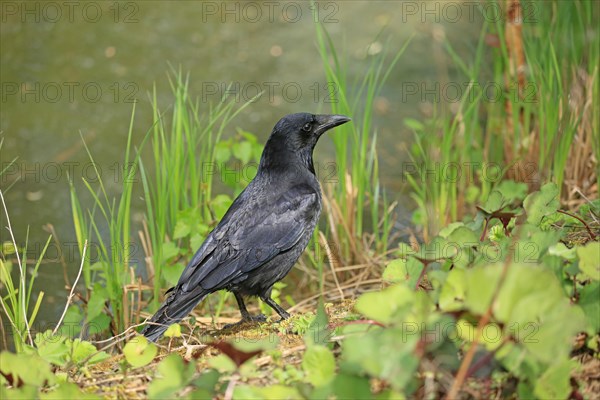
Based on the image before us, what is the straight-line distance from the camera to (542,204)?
2.88 meters

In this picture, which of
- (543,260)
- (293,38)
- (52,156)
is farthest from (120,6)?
(543,260)

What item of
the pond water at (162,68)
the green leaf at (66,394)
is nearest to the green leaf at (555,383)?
the green leaf at (66,394)

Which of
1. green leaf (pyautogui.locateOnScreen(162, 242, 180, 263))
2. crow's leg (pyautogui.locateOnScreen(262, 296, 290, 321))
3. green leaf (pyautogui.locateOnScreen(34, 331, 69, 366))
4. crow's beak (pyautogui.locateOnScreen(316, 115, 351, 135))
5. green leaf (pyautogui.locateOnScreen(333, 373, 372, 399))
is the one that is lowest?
crow's leg (pyautogui.locateOnScreen(262, 296, 290, 321))

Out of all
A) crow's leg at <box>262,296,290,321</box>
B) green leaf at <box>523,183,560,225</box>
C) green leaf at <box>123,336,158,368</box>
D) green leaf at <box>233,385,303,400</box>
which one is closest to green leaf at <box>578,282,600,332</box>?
green leaf at <box>523,183,560,225</box>

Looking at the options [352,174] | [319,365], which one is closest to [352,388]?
[319,365]

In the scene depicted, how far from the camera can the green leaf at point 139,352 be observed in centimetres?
256

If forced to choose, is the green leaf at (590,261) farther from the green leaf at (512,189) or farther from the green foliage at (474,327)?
the green leaf at (512,189)

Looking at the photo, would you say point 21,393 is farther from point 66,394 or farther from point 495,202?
point 495,202

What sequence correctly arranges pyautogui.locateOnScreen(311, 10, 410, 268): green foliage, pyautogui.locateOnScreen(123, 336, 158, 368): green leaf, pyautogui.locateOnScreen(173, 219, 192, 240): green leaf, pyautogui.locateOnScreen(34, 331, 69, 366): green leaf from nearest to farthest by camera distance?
1. pyautogui.locateOnScreen(123, 336, 158, 368): green leaf
2. pyautogui.locateOnScreen(34, 331, 69, 366): green leaf
3. pyautogui.locateOnScreen(173, 219, 192, 240): green leaf
4. pyautogui.locateOnScreen(311, 10, 410, 268): green foliage

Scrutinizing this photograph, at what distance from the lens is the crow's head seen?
429 centimetres

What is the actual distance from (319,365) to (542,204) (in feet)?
3.63

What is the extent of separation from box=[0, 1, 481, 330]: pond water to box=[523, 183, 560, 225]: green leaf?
2929 millimetres

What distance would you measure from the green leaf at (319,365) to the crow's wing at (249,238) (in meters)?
1.56

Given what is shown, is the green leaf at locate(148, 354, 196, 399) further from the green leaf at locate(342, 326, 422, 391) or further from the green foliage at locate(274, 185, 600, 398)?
the green leaf at locate(342, 326, 422, 391)
